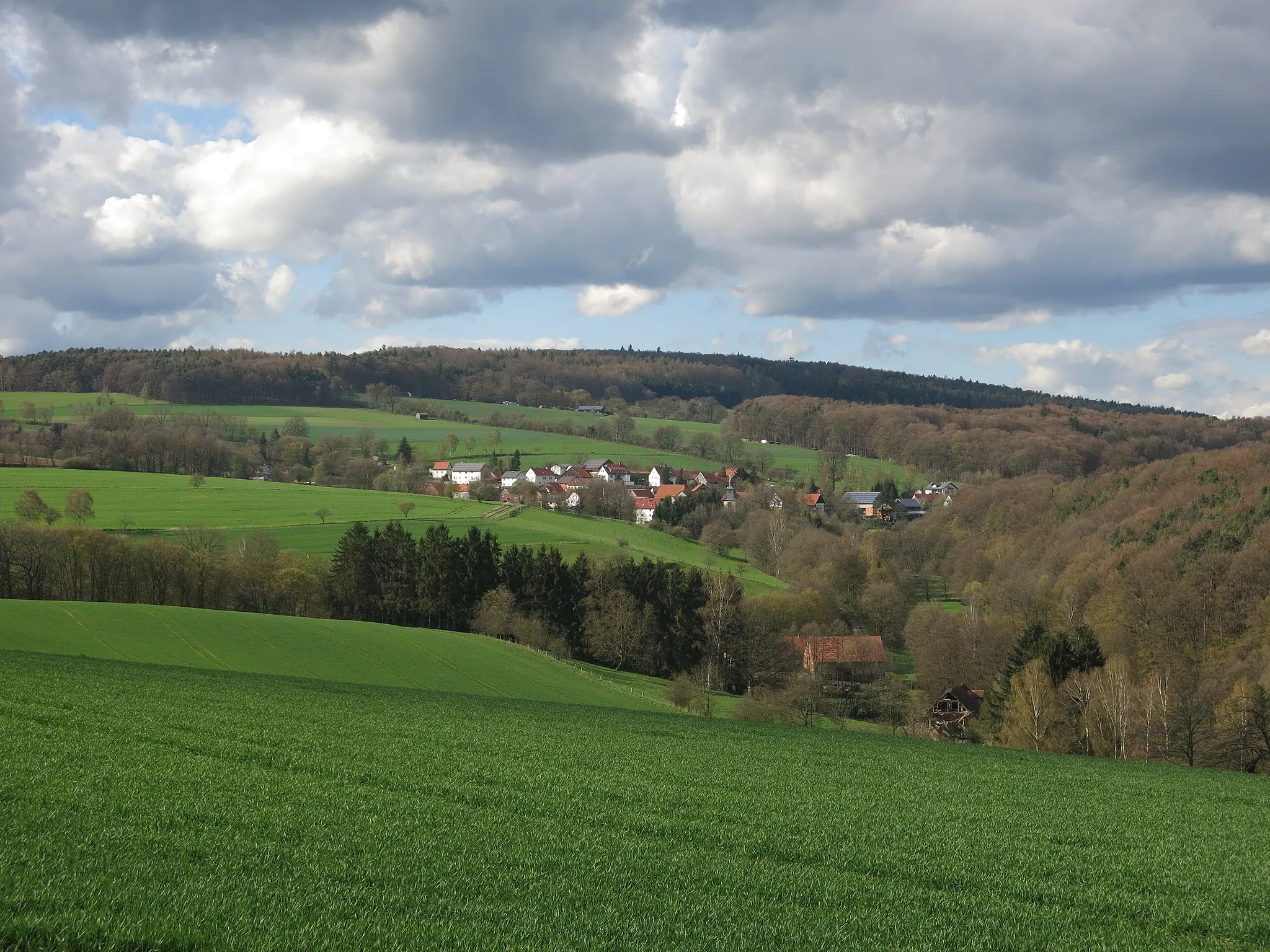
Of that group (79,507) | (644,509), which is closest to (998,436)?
(644,509)

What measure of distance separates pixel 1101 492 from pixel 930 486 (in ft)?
202

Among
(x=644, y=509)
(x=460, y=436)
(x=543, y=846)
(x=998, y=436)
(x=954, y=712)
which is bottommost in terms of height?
(x=954, y=712)

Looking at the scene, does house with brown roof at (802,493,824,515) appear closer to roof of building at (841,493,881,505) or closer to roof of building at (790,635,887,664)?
roof of building at (841,493,881,505)

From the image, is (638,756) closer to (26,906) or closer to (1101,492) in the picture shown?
(26,906)

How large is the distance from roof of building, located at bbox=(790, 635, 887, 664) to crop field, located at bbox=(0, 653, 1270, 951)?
45660 millimetres


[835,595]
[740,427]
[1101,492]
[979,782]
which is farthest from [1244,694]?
[740,427]

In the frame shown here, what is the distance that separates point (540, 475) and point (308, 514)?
52.3 metres

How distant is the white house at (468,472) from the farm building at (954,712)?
8400 cm

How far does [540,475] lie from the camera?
150 meters

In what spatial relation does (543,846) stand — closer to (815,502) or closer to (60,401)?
(815,502)

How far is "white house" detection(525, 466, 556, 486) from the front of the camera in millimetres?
146800

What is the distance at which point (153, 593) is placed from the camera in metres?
71.5

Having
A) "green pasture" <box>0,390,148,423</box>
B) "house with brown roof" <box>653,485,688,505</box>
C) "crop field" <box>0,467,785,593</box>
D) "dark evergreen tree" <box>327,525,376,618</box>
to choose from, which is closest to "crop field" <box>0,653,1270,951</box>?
"dark evergreen tree" <box>327,525,376,618</box>

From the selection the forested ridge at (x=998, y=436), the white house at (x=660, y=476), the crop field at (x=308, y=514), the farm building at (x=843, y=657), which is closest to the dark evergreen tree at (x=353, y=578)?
the crop field at (x=308, y=514)
